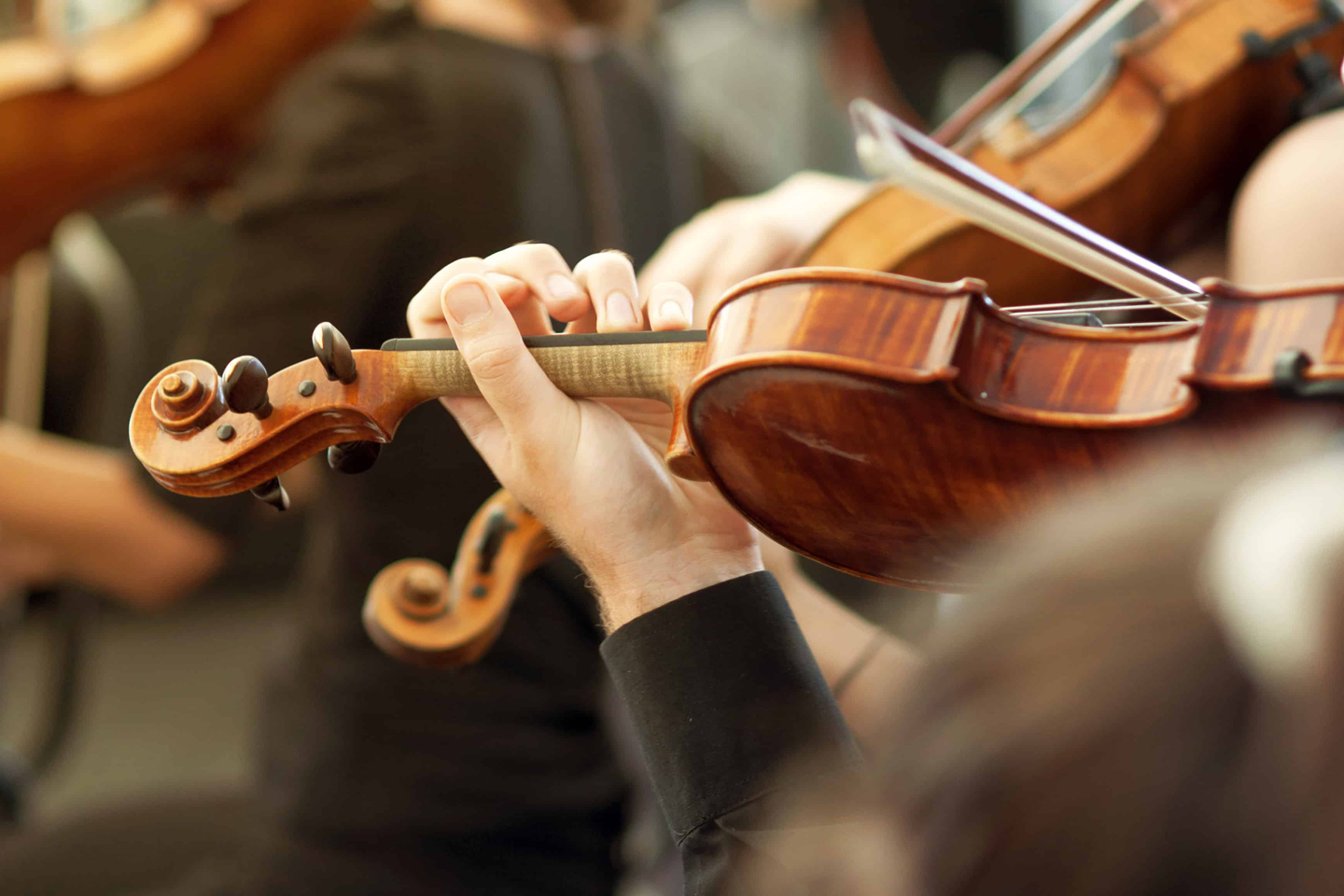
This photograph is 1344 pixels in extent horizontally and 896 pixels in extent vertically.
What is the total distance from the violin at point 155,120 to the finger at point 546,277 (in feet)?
2.50

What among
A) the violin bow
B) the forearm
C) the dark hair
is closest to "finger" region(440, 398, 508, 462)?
the violin bow

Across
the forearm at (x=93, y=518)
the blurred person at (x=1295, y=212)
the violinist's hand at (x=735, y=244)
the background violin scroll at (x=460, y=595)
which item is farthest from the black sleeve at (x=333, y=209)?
the blurred person at (x=1295, y=212)

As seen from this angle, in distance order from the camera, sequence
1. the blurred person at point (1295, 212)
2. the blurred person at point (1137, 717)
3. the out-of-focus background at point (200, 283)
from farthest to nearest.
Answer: the out-of-focus background at point (200, 283) < the blurred person at point (1295, 212) < the blurred person at point (1137, 717)

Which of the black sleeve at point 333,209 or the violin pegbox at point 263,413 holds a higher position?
the black sleeve at point 333,209

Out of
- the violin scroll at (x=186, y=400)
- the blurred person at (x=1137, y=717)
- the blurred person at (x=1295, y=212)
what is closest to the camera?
the blurred person at (x=1137, y=717)

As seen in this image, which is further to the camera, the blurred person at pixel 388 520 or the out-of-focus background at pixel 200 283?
the out-of-focus background at pixel 200 283

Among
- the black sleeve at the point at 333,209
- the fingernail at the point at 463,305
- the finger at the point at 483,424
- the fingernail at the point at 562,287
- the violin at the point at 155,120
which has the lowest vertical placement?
the finger at the point at 483,424

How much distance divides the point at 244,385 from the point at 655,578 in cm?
20

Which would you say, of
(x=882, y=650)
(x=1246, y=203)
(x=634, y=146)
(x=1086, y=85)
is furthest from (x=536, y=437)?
(x=1086, y=85)

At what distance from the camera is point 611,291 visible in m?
0.56

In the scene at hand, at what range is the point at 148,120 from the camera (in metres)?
1.18

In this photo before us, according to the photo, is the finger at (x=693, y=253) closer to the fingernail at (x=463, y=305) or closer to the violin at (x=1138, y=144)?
the violin at (x=1138, y=144)

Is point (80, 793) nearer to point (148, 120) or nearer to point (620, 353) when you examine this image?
point (148, 120)

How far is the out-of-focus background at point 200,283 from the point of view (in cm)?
230
